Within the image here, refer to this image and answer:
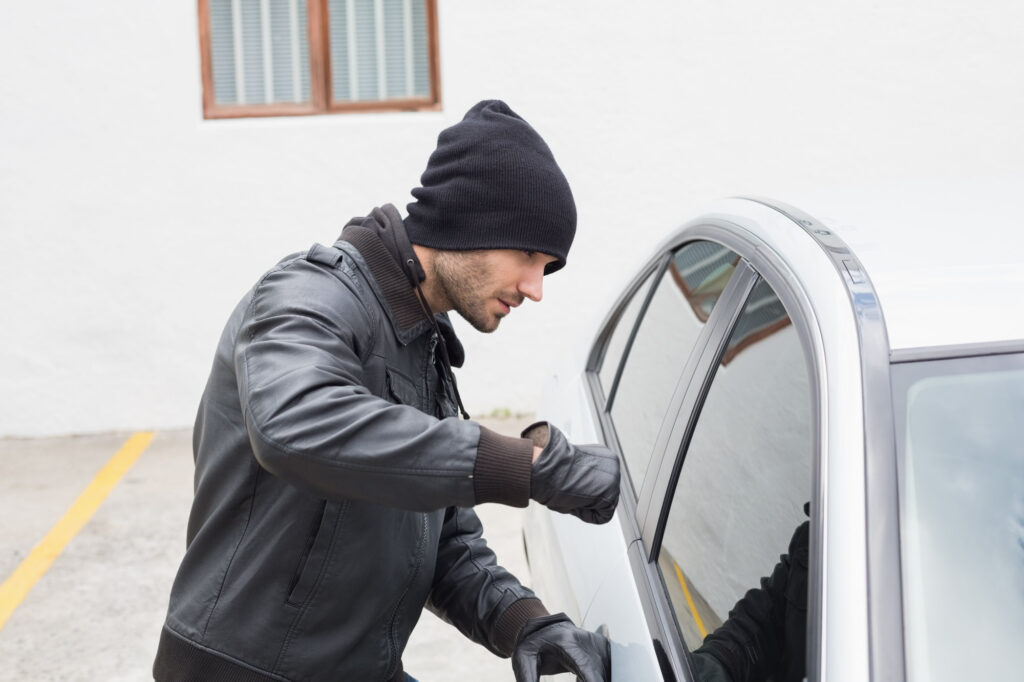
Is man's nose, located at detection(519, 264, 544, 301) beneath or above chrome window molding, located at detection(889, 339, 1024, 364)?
above

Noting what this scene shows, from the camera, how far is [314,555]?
5.82 ft

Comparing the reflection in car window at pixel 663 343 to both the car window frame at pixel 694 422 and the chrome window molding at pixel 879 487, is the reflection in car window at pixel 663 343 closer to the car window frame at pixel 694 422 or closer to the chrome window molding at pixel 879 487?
the car window frame at pixel 694 422

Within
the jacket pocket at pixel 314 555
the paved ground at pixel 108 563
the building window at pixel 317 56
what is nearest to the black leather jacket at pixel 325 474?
the jacket pocket at pixel 314 555

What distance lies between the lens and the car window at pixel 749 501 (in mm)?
1559

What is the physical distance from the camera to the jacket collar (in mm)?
1856

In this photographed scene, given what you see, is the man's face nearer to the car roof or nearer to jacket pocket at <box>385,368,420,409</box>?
jacket pocket at <box>385,368,420,409</box>

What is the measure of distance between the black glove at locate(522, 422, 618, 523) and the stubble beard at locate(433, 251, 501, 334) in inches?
12.7

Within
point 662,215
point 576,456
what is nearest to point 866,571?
point 576,456

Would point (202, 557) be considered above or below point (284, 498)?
below

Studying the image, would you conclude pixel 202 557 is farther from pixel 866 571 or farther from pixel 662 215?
pixel 662 215

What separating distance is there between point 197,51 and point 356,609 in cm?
475

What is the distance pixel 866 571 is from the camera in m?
1.34

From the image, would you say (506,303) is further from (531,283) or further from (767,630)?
(767,630)

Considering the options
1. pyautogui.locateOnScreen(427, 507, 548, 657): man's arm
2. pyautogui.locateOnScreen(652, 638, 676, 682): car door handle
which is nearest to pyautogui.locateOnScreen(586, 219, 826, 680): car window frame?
pyautogui.locateOnScreen(652, 638, 676, 682): car door handle
